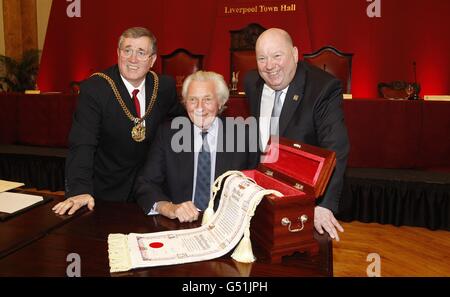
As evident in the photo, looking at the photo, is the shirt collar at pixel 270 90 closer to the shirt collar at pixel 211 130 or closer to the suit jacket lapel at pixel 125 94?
the shirt collar at pixel 211 130

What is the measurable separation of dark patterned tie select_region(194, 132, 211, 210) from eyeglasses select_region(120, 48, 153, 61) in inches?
22.1

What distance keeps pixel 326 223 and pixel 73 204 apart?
3.11ft

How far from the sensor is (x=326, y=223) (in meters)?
1.43

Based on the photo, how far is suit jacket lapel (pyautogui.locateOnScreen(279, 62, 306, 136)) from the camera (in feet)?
6.75

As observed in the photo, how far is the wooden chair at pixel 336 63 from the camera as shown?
19.1ft

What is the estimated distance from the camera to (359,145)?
12.7ft

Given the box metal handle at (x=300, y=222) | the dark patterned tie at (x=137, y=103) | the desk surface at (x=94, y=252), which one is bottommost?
the desk surface at (x=94, y=252)

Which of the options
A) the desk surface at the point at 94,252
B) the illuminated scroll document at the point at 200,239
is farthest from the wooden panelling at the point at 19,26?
the illuminated scroll document at the point at 200,239

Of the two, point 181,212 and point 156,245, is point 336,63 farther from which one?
point 156,245

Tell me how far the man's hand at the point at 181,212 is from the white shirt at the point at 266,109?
73 centimetres

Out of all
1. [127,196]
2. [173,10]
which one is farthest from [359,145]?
[173,10]

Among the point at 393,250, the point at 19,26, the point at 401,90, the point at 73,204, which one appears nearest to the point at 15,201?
the point at 73,204

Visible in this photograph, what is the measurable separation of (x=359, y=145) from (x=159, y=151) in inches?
98.5

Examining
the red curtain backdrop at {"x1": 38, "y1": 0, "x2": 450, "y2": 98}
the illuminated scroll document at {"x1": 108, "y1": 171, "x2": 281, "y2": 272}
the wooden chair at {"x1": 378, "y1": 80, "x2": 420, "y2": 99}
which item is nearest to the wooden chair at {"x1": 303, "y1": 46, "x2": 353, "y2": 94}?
the wooden chair at {"x1": 378, "y1": 80, "x2": 420, "y2": 99}
